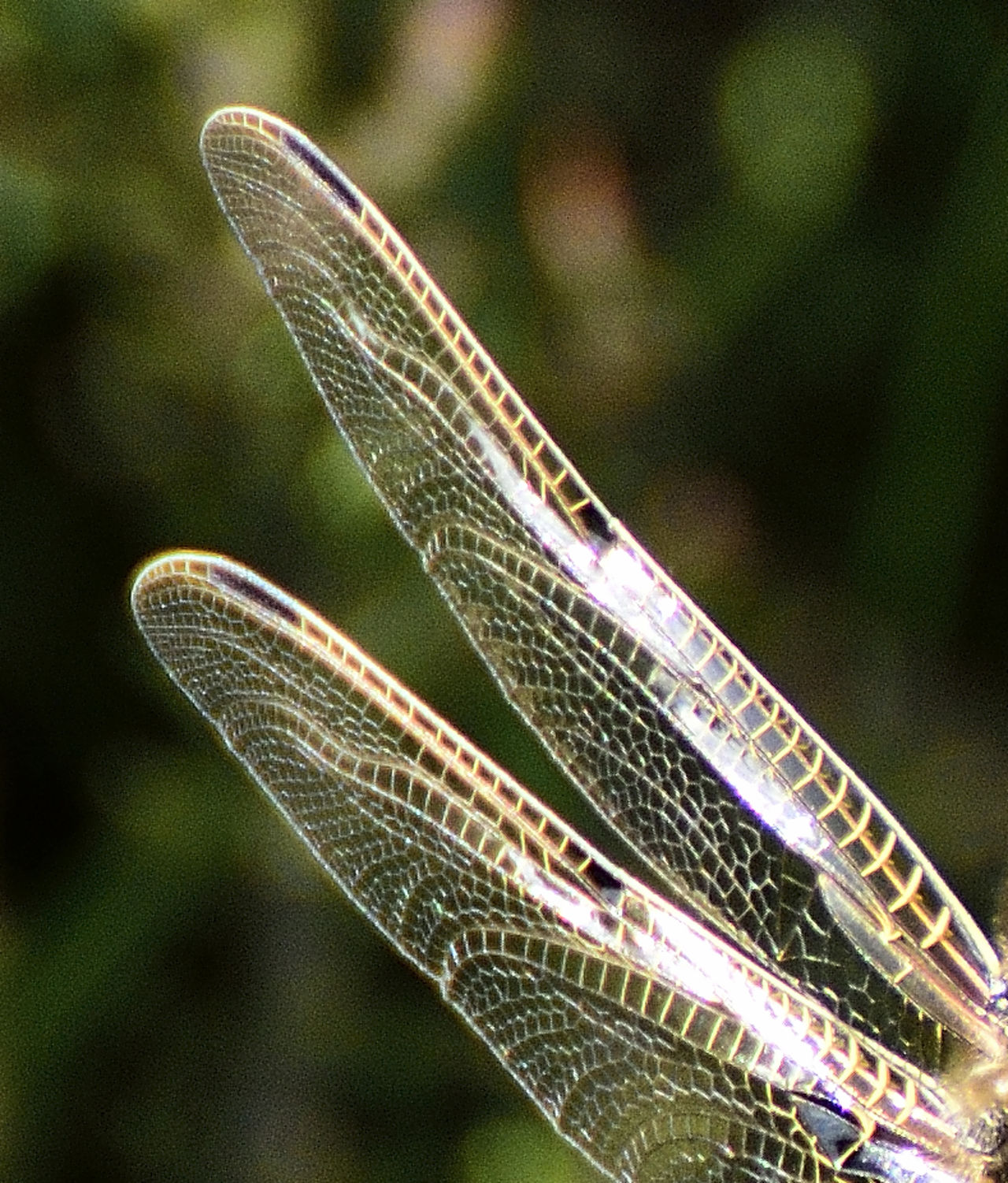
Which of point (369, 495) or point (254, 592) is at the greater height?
point (369, 495)

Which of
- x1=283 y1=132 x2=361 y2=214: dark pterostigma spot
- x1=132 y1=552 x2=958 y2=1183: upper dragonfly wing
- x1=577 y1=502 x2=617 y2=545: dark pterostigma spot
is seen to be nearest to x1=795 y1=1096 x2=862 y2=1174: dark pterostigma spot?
x1=132 y1=552 x2=958 y2=1183: upper dragonfly wing

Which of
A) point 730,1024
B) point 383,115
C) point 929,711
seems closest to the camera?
point 730,1024

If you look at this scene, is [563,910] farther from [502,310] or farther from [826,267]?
[826,267]

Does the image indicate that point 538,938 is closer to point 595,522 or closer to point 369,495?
point 595,522

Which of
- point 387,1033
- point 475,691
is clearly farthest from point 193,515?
point 387,1033

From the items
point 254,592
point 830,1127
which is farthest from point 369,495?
point 830,1127

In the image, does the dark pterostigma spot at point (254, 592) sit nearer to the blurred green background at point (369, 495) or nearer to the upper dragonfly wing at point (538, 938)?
the upper dragonfly wing at point (538, 938)

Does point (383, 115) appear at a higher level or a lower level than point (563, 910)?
higher
